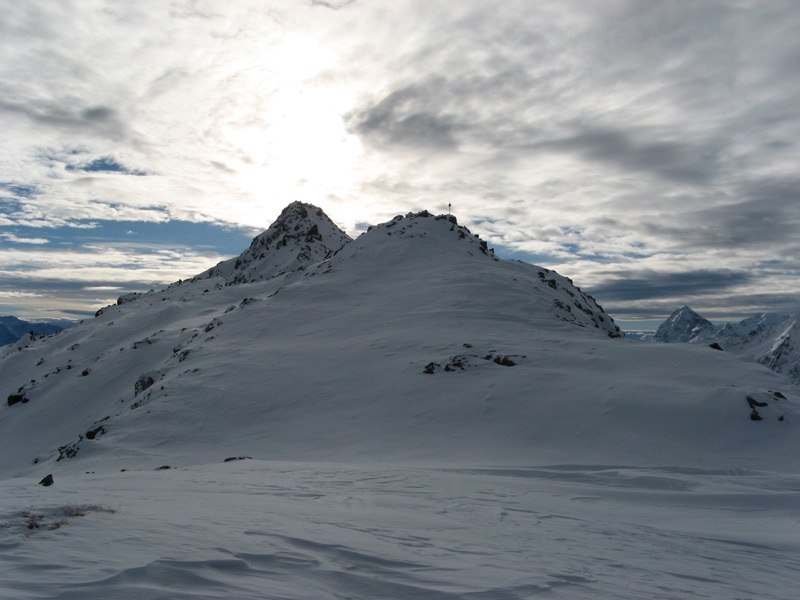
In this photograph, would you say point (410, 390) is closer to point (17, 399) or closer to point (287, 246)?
point (17, 399)

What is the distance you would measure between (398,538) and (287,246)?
87.7m

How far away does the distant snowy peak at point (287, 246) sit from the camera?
274 feet

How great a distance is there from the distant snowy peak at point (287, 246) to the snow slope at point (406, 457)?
40.6 m

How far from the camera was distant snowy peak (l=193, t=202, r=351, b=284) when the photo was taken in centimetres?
8362

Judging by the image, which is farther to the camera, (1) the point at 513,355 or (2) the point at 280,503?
(1) the point at 513,355

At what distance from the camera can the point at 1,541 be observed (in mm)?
5539

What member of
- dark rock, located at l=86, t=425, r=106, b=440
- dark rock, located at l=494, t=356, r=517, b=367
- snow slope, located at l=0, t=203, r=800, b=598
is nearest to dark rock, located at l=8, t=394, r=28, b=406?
snow slope, located at l=0, t=203, r=800, b=598

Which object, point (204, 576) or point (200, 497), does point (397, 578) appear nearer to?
point (204, 576)

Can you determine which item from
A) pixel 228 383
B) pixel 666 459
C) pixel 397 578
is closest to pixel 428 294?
pixel 228 383

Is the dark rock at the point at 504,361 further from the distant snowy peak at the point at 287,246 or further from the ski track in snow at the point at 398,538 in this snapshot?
the distant snowy peak at the point at 287,246

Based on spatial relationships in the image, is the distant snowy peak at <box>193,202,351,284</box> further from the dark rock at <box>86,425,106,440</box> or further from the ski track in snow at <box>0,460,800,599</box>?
the ski track in snow at <box>0,460,800,599</box>

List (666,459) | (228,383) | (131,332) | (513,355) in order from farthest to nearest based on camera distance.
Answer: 1. (131,332)
2. (228,383)
3. (513,355)
4. (666,459)

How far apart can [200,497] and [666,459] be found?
12.4m

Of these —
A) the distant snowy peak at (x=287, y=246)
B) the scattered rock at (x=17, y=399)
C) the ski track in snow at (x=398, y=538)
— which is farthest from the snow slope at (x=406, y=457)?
the distant snowy peak at (x=287, y=246)
